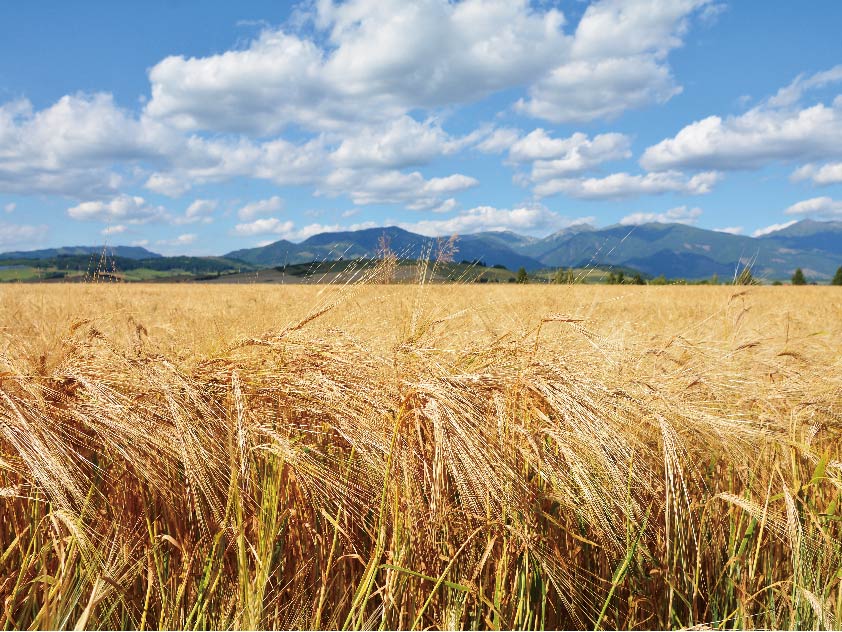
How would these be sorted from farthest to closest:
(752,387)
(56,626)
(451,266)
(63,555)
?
(451,266) → (752,387) → (63,555) → (56,626)

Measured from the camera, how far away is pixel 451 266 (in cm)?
387

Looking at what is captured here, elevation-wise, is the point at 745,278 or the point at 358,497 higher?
the point at 745,278

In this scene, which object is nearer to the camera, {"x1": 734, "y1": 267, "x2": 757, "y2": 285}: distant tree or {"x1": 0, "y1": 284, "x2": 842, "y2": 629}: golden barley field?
{"x1": 0, "y1": 284, "x2": 842, "y2": 629}: golden barley field

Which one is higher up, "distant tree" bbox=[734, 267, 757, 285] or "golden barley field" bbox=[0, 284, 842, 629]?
"distant tree" bbox=[734, 267, 757, 285]

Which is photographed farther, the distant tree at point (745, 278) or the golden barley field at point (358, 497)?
the distant tree at point (745, 278)

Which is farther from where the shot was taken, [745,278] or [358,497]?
[745,278]

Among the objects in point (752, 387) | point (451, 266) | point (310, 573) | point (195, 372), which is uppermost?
point (451, 266)

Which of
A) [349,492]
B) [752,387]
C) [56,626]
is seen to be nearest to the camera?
[56,626]

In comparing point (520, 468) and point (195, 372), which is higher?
point (195, 372)

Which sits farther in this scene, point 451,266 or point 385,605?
point 451,266

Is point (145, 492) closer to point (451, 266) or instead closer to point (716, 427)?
point (716, 427)

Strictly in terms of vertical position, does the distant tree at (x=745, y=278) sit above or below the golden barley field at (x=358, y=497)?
above

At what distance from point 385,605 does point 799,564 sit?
1542 millimetres

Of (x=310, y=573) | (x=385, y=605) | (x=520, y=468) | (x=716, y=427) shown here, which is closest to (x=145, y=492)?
(x=310, y=573)
